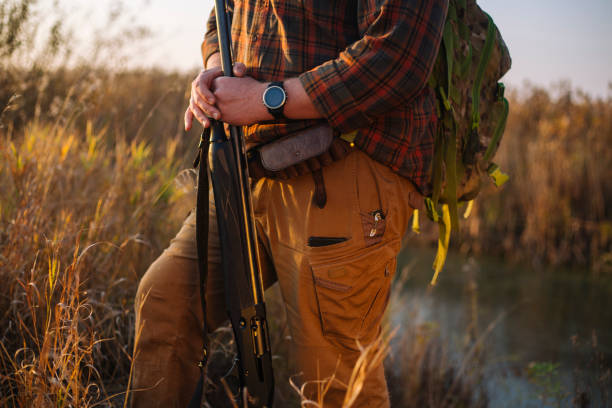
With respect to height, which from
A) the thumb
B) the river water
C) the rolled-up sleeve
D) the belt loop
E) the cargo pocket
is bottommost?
the river water

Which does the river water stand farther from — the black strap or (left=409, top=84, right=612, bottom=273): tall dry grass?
the black strap

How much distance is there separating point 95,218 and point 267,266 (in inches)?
43.1

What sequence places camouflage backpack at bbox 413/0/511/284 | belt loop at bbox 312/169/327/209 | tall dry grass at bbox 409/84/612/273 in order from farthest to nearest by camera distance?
tall dry grass at bbox 409/84/612/273 → camouflage backpack at bbox 413/0/511/284 → belt loop at bbox 312/169/327/209

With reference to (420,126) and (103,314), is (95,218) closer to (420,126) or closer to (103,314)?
(103,314)

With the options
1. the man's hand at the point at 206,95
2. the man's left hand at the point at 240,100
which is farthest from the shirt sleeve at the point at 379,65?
the man's hand at the point at 206,95

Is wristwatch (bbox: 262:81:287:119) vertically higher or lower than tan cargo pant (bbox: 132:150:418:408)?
higher

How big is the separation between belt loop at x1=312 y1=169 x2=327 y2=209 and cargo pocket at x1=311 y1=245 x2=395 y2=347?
0.53 feet

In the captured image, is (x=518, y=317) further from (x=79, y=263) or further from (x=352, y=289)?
(x=79, y=263)

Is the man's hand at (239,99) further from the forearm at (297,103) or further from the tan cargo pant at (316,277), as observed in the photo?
the tan cargo pant at (316,277)

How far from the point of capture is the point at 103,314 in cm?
209

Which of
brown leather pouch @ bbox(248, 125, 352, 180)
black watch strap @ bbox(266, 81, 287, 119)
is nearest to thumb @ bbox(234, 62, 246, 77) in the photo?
black watch strap @ bbox(266, 81, 287, 119)

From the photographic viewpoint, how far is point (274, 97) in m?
1.29

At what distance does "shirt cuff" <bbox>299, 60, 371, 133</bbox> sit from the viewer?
1257 millimetres

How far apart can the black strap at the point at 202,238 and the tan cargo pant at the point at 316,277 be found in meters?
0.09
